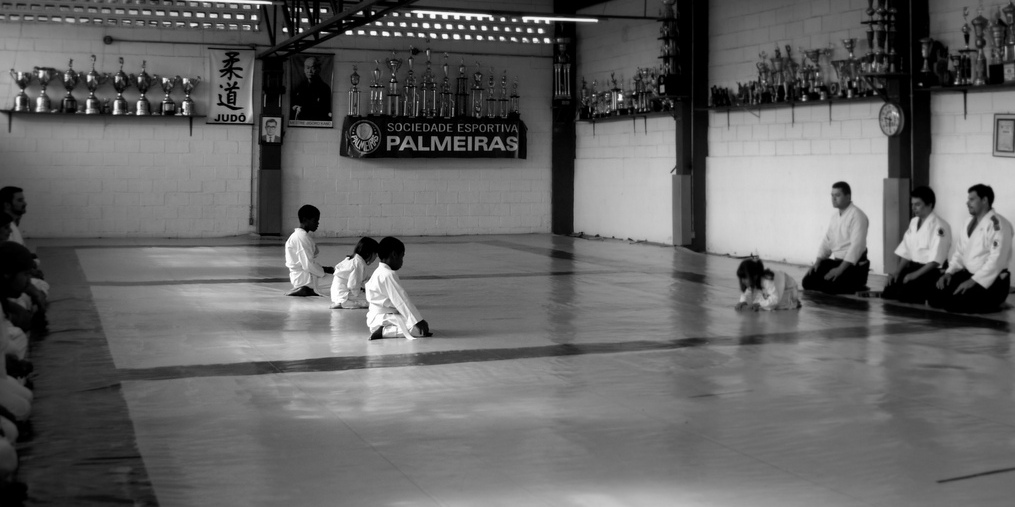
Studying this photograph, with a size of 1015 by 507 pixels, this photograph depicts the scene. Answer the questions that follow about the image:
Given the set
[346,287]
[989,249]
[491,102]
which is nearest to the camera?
[989,249]

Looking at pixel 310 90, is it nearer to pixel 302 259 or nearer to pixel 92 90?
pixel 92 90

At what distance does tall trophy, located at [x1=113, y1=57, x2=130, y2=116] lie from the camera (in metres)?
16.5

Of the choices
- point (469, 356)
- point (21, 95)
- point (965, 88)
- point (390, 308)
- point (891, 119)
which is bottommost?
point (469, 356)

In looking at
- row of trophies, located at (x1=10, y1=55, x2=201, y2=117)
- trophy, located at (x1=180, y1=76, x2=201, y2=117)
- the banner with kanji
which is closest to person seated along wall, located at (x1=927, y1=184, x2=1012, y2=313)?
the banner with kanji

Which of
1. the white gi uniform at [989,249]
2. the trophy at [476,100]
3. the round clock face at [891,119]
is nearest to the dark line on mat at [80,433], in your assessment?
the white gi uniform at [989,249]

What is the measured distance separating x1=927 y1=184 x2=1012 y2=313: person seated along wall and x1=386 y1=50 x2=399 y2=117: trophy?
35.7 ft

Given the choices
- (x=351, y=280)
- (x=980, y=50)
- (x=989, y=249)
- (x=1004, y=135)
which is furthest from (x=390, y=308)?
(x=980, y=50)

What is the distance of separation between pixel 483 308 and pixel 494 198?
9901mm

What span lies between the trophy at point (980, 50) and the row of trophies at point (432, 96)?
9503 millimetres

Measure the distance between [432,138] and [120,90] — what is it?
16.4 feet

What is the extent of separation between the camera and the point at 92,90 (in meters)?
16.5

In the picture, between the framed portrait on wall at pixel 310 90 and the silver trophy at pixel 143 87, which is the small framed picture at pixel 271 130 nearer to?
the framed portrait on wall at pixel 310 90

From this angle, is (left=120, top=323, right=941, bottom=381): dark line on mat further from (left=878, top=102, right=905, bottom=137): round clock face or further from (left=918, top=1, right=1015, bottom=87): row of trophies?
(left=878, top=102, right=905, bottom=137): round clock face

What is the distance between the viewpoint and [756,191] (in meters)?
14.4
